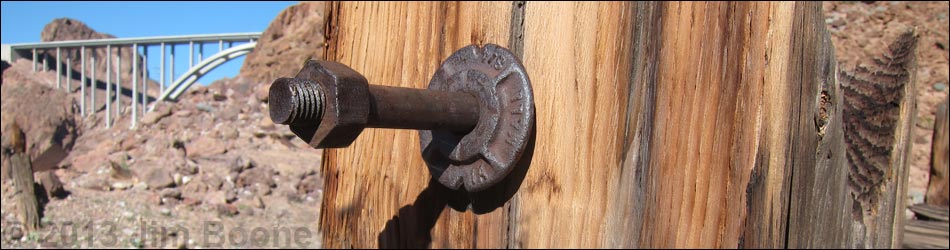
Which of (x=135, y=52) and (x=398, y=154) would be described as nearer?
(x=398, y=154)

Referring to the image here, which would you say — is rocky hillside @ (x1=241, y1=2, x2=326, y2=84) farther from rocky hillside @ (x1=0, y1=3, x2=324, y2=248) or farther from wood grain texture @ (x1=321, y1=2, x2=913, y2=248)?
wood grain texture @ (x1=321, y1=2, x2=913, y2=248)

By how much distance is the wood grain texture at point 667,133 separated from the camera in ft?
2.13

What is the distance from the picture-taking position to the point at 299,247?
6.79 metres

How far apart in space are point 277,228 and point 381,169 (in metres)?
6.95

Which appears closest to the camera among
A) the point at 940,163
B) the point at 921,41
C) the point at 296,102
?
the point at 296,102

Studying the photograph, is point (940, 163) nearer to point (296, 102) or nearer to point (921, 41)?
point (921, 41)

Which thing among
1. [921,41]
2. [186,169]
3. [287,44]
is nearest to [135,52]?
[287,44]

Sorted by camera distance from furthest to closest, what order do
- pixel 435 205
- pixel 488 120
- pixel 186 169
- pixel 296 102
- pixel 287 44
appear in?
pixel 287 44 → pixel 186 169 → pixel 435 205 → pixel 488 120 → pixel 296 102

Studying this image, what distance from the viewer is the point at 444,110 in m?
0.73

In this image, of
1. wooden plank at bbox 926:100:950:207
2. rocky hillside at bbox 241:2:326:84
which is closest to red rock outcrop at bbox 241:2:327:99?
rocky hillside at bbox 241:2:326:84

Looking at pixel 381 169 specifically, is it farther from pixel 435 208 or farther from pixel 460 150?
pixel 460 150

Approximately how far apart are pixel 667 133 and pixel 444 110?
0.22 metres

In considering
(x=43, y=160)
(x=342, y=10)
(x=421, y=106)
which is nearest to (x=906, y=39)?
(x=421, y=106)

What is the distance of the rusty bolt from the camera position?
64cm
